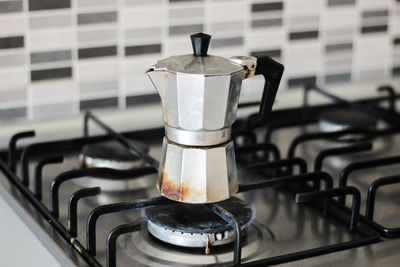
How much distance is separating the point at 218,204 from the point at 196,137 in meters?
0.13

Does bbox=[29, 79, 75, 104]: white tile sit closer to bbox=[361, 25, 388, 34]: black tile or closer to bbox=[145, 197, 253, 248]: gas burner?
bbox=[145, 197, 253, 248]: gas burner

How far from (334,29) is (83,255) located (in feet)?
2.58

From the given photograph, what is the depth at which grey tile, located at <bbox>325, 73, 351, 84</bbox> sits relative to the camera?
1493 mm

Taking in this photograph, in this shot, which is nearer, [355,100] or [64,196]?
[64,196]

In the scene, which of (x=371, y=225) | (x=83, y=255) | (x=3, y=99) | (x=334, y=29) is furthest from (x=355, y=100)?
(x=83, y=255)

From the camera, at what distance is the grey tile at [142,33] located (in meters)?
1.27

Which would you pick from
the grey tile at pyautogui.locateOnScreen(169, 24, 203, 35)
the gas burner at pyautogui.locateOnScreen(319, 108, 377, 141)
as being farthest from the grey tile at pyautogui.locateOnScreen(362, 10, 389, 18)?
the grey tile at pyautogui.locateOnScreen(169, 24, 203, 35)

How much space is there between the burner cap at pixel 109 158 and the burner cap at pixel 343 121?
13.9 inches

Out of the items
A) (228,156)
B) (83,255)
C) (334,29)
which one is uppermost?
(334,29)

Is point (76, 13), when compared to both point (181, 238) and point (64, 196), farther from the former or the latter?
point (181, 238)

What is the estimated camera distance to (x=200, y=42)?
0.87 m

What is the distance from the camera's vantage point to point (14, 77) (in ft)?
3.94

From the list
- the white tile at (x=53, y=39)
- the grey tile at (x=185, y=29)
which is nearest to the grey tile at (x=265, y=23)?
the grey tile at (x=185, y=29)

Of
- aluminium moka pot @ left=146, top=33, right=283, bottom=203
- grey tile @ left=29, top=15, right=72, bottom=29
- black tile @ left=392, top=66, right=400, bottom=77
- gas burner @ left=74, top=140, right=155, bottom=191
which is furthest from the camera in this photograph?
black tile @ left=392, top=66, right=400, bottom=77
